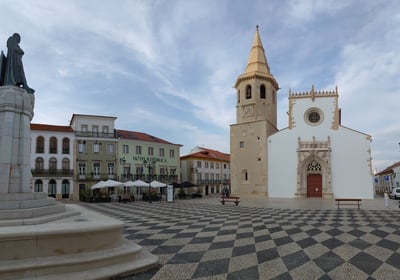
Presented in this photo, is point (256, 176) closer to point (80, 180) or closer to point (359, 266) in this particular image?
point (80, 180)

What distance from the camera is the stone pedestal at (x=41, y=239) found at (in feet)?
13.8

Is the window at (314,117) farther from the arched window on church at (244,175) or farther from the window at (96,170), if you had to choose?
the window at (96,170)

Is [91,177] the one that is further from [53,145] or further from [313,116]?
[313,116]

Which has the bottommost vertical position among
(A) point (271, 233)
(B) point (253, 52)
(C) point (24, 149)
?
(A) point (271, 233)

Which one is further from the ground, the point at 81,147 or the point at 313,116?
the point at 313,116

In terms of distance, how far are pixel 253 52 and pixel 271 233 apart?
27.6 metres

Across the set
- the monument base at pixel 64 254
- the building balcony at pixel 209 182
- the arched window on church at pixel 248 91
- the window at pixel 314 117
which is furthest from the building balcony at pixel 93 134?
the monument base at pixel 64 254

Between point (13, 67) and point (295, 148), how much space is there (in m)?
24.6

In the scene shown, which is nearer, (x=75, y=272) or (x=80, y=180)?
(x=75, y=272)

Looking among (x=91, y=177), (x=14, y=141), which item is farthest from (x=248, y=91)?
(x=14, y=141)

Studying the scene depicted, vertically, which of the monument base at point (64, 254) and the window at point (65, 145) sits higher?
the window at point (65, 145)

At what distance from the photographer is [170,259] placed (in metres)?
5.43

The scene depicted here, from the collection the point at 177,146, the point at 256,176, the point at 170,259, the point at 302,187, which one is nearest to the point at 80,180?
the point at 177,146

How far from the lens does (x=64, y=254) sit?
14.8 feet
